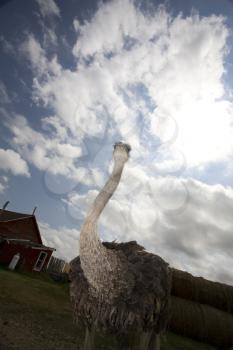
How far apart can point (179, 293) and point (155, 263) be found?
1038 cm

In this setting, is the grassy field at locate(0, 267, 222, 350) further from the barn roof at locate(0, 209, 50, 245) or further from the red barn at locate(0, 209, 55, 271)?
the barn roof at locate(0, 209, 50, 245)

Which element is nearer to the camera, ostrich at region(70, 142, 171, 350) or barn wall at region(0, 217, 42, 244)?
ostrich at region(70, 142, 171, 350)

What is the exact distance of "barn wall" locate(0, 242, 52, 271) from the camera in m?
26.6

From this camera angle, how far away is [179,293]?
15094 mm

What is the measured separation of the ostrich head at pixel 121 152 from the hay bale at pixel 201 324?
10.2 metres

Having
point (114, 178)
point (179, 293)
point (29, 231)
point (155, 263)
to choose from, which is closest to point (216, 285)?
point (179, 293)

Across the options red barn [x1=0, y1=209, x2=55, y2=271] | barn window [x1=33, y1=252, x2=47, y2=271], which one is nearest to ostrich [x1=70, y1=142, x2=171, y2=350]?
red barn [x1=0, y1=209, x2=55, y2=271]

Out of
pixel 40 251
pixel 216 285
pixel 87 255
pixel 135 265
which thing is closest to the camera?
pixel 87 255

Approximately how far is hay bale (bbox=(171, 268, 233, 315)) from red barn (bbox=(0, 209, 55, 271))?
17.5m

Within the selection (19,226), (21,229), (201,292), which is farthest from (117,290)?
(21,229)

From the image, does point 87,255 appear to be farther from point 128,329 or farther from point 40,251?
point 40,251

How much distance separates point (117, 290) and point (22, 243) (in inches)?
967

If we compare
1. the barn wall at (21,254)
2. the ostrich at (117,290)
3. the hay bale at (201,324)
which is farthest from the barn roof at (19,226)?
the ostrich at (117,290)

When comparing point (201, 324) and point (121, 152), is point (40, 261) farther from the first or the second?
point (121, 152)
